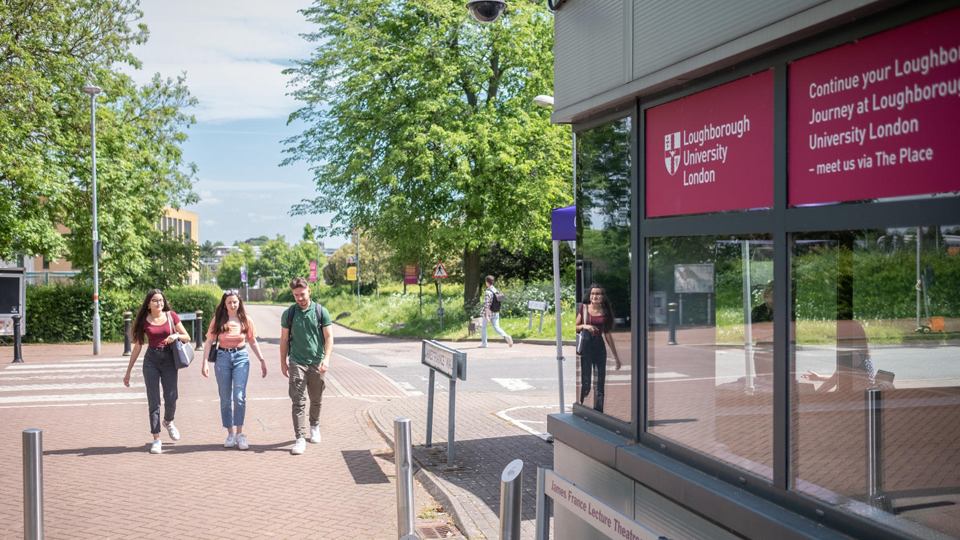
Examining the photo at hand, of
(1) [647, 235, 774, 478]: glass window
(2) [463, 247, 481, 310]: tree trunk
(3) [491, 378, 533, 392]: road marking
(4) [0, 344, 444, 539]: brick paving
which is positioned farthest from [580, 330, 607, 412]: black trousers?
Result: (2) [463, 247, 481, 310]: tree trunk

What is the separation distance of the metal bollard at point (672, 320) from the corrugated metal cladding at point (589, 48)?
120 centimetres

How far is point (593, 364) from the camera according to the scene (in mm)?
4703

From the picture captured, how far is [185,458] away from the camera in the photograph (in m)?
8.19

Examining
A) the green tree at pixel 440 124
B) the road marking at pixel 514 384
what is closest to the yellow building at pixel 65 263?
the green tree at pixel 440 124

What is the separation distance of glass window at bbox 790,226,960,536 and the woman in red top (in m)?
1.17

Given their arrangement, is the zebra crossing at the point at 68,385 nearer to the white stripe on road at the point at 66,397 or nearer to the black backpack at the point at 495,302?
the white stripe on road at the point at 66,397

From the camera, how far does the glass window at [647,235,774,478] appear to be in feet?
10.9

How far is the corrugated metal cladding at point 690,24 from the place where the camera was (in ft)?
10.1

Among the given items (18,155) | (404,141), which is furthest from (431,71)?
(18,155)

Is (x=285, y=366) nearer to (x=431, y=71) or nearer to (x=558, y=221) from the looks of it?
(x=558, y=221)

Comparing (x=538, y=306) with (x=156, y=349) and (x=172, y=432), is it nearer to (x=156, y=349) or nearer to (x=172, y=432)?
(x=172, y=432)

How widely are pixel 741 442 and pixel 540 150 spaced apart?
23414mm

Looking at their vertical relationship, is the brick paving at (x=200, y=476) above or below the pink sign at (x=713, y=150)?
below

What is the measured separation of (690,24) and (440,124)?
22667mm
